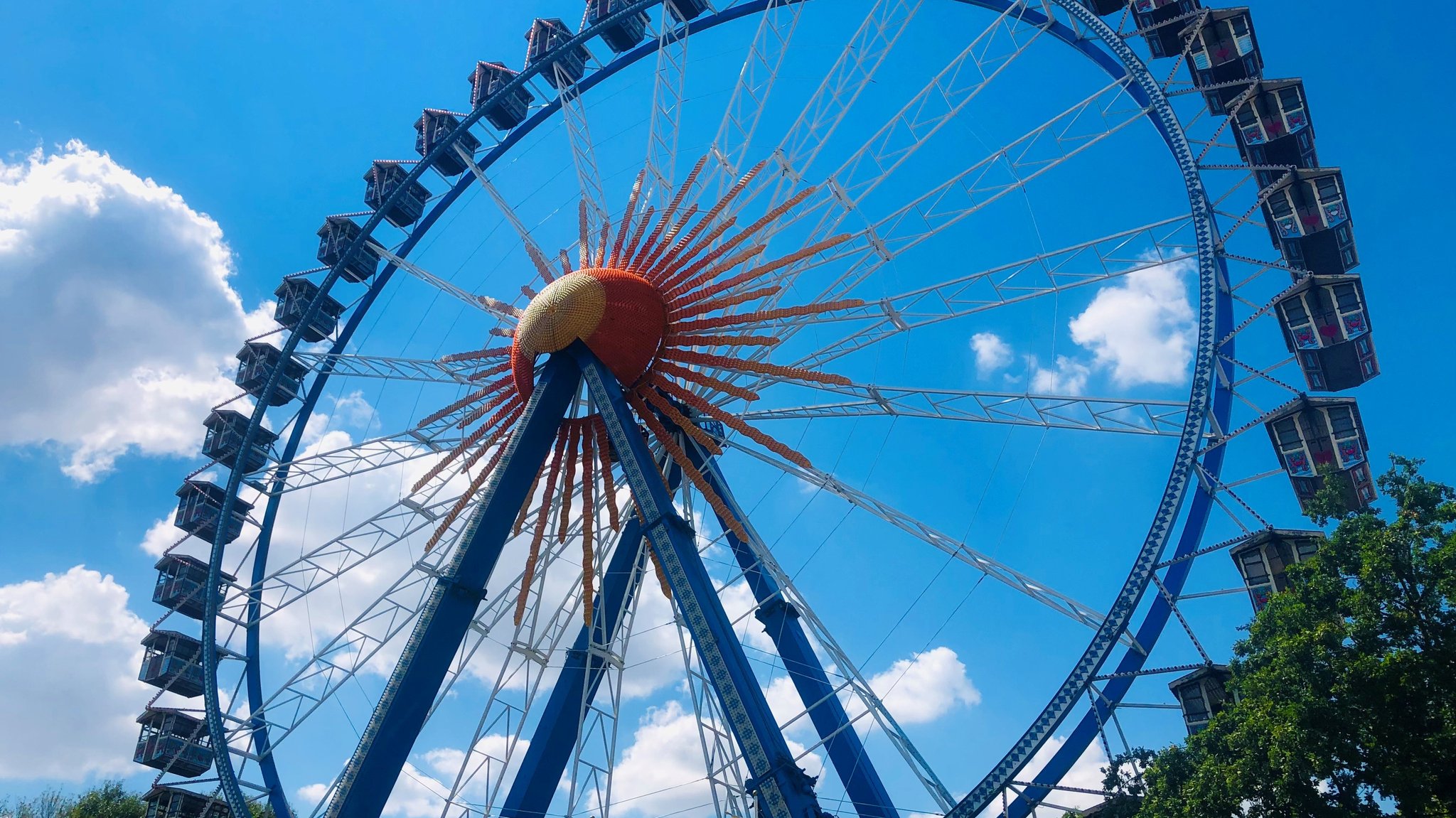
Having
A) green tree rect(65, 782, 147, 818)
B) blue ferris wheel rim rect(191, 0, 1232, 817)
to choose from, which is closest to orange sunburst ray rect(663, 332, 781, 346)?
blue ferris wheel rim rect(191, 0, 1232, 817)

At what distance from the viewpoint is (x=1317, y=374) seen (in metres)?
17.1

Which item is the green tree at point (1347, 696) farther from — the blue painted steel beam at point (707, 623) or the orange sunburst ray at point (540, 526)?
the orange sunburst ray at point (540, 526)

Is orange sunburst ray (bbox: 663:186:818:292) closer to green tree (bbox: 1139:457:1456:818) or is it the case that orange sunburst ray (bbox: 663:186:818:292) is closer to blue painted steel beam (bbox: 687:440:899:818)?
blue painted steel beam (bbox: 687:440:899:818)

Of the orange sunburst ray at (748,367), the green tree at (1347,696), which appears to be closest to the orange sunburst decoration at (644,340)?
the orange sunburst ray at (748,367)

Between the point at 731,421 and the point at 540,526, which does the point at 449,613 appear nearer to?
the point at 540,526

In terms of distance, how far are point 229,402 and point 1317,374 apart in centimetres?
→ 2507

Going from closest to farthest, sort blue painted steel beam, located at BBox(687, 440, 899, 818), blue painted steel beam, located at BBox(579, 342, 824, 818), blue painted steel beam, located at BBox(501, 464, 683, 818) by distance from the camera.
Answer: blue painted steel beam, located at BBox(579, 342, 824, 818)
blue painted steel beam, located at BBox(687, 440, 899, 818)
blue painted steel beam, located at BBox(501, 464, 683, 818)

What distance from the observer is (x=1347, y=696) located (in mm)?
13172

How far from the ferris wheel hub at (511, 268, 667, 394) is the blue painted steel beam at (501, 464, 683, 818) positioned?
299cm

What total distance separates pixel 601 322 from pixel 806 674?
6858 millimetres

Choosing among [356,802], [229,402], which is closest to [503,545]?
[356,802]

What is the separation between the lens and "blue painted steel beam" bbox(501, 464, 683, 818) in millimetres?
18375

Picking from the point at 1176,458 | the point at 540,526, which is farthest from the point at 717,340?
the point at 1176,458

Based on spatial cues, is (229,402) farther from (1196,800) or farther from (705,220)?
(1196,800)
